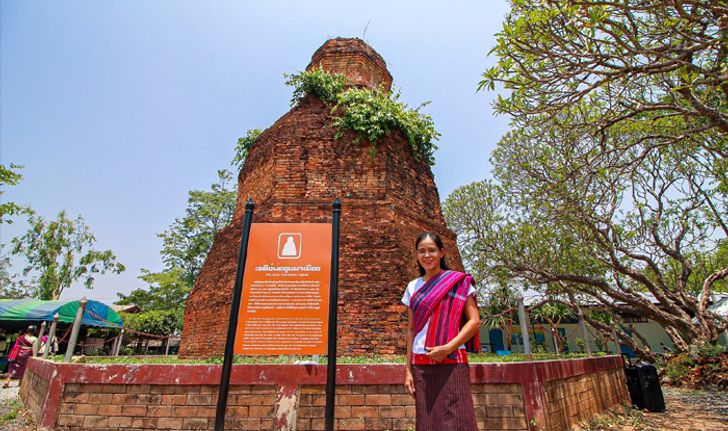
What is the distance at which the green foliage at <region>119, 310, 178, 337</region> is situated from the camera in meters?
21.8

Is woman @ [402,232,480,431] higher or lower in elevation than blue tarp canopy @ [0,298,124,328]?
lower

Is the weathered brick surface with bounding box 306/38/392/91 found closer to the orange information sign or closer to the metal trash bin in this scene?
the orange information sign

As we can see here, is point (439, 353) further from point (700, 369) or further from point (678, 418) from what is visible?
point (700, 369)

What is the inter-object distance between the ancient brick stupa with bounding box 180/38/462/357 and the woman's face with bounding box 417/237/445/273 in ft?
13.7

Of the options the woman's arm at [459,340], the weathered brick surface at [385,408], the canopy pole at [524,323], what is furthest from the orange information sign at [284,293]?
the canopy pole at [524,323]

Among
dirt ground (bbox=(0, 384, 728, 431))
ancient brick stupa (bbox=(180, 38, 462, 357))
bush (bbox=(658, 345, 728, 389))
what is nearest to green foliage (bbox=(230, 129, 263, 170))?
ancient brick stupa (bbox=(180, 38, 462, 357))

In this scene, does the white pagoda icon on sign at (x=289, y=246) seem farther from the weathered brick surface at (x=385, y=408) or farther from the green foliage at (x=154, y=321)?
the green foliage at (x=154, y=321)

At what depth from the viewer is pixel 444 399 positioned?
202 centimetres

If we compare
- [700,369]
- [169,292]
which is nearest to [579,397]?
[700,369]

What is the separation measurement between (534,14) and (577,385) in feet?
16.4

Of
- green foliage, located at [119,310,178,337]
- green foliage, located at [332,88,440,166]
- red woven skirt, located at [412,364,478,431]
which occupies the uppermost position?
green foliage, located at [332,88,440,166]

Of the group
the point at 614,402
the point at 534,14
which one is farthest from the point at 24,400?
the point at 614,402

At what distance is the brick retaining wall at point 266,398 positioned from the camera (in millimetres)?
3990

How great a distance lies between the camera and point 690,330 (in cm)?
1175
